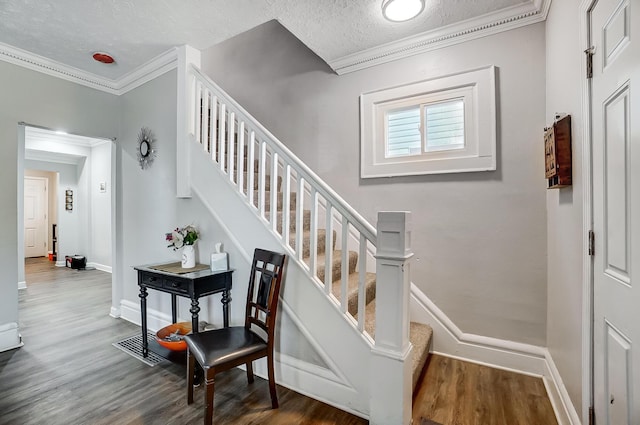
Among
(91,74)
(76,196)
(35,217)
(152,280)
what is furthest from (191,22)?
(35,217)

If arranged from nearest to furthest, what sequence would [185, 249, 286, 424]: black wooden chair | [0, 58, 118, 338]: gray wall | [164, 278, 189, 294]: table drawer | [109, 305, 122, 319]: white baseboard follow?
[185, 249, 286, 424]: black wooden chair
[164, 278, 189, 294]: table drawer
[0, 58, 118, 338]: gray wall
[109, 305, 122, 319]: white baseboard

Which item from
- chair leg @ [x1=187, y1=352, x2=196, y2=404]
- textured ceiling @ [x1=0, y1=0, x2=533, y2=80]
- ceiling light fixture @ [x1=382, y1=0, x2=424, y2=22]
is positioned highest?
textured ceiling @ [x1=0, y1=0, x2=533, y2=80]

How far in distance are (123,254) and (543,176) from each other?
166 inches

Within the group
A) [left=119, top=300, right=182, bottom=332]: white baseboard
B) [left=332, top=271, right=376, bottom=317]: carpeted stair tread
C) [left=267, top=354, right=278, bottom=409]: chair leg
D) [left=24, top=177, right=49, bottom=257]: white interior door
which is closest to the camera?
[left=267, top=354, right=278, bottom=409]: chair leg

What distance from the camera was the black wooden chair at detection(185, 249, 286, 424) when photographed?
1.61 metres

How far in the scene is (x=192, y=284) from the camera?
2180 mm

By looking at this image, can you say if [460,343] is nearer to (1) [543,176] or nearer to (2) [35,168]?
(1) [543,176]

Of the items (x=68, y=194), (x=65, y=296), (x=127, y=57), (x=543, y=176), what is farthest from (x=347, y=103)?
(x=68, y=194)

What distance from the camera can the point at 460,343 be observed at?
2436 millimetres

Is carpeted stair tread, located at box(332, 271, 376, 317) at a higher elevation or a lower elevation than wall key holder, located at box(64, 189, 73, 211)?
lower

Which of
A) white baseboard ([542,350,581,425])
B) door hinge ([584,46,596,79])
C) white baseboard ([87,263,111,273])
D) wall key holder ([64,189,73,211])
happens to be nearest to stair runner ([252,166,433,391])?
white baseboard ([542,350,581,425])

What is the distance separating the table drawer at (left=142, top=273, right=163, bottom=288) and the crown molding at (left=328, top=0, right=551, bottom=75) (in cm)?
252

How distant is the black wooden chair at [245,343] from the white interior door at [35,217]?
891cm

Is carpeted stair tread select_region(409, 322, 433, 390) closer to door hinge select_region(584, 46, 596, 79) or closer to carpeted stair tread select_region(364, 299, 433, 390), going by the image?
carpeted stair tread select_region(364, 299, 433, 390)
